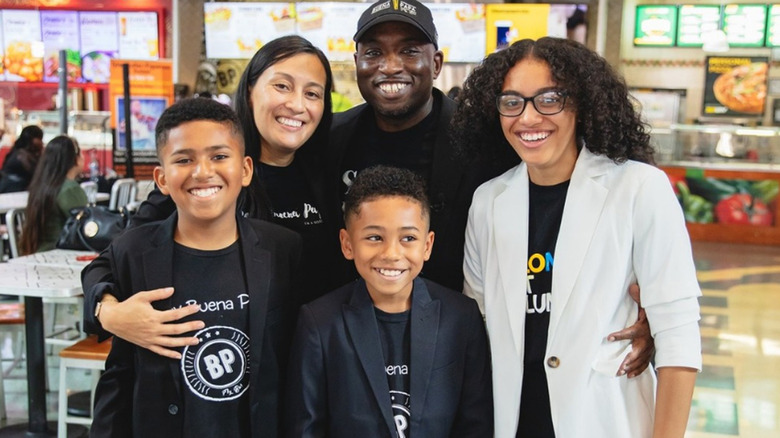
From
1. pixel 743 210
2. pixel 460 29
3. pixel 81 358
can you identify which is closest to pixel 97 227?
pixel 81 358

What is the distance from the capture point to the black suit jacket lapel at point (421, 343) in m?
1.66

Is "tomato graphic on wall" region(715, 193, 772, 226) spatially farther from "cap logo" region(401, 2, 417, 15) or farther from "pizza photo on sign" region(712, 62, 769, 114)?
"cap logo" region(401, 2, 417, 15)

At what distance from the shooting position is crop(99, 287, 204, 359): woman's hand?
5.42ft

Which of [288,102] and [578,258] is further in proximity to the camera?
[288,102]

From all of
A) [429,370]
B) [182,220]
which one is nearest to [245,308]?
[182,220]

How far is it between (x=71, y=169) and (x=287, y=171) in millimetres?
3677

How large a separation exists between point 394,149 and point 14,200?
546cm

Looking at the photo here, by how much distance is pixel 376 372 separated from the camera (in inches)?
65.0

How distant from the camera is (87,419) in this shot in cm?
352

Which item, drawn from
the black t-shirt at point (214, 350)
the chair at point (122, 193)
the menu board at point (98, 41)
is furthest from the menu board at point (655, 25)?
the black t-shirt at point (214, 350)

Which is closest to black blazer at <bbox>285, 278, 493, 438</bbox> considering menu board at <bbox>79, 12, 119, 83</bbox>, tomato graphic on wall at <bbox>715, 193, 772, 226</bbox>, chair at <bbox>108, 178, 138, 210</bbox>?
chair at <bbox>108, 178, 138, 210</bbox>

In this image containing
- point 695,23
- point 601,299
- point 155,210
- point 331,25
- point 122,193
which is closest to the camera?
point 601,299

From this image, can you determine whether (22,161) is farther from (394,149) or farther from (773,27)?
(773,27)

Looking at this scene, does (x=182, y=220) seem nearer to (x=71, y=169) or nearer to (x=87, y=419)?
(x=87, y=419)
